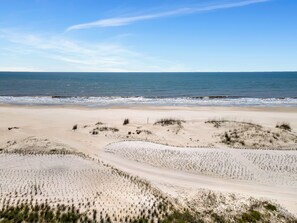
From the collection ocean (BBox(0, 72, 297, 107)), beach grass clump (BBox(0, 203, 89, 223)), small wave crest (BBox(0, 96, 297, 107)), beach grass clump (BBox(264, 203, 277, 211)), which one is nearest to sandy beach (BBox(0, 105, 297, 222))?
beach grass clump (BBox(264, 203, 277, 211))

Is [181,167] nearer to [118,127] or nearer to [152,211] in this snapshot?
[152,211]

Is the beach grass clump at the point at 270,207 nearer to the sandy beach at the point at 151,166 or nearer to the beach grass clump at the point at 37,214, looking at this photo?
the sandy beach at the point at 151,166

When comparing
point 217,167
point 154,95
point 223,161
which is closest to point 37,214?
point 217,167

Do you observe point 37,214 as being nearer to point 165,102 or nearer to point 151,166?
point 151,166

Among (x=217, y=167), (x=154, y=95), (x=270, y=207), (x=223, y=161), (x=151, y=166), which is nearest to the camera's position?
(x=270, y=207)

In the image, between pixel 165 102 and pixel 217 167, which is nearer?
pixel 217 167

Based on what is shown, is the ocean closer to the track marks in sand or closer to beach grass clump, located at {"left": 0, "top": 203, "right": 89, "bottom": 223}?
the track marks in sand

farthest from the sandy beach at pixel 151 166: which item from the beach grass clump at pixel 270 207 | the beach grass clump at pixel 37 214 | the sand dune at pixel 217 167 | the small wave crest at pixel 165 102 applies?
the small wave crest at pixel 165 102

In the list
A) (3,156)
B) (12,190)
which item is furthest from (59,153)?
(12,190)

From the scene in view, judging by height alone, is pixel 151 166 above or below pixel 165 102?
below
